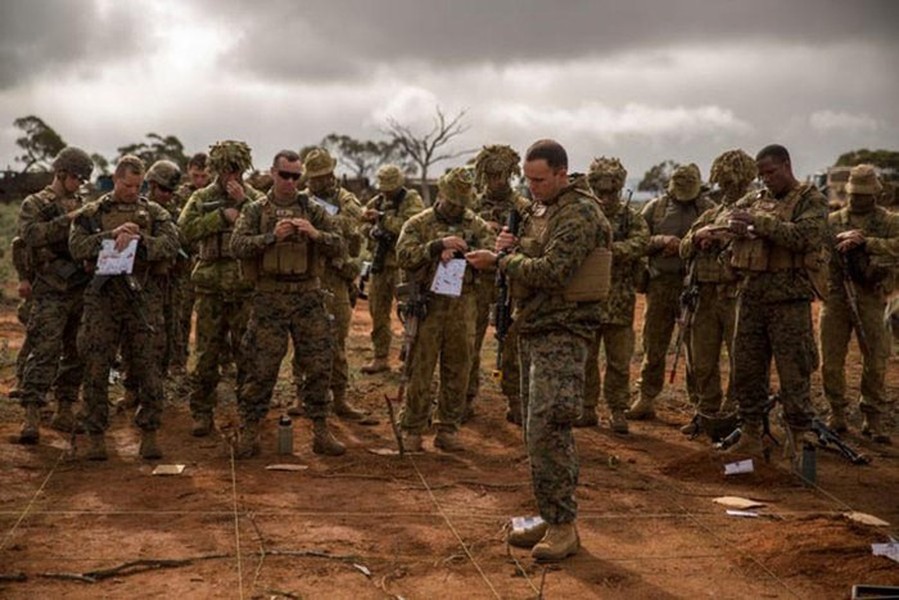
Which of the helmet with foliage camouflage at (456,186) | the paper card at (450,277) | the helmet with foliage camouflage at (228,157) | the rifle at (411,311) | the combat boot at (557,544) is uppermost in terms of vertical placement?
the helmet with foliage camouflage at (228,157)

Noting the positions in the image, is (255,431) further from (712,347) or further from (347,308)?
(712,347)

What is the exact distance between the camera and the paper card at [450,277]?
7637mm

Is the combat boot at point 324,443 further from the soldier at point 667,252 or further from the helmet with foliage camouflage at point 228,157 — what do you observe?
the soldier at point 667,252

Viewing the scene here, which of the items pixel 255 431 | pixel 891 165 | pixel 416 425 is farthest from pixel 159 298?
pixel 891 165

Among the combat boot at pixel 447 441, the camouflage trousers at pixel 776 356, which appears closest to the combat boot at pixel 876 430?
the camouflage trousers at pixel 776 356

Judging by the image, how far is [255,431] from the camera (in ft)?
26.7

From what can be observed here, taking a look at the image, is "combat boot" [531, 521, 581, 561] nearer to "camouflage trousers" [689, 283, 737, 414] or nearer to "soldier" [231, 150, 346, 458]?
"soldier" [231, 150, 346, 458]

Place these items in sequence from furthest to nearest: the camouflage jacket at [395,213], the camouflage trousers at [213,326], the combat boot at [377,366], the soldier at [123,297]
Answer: the combat boot at [377,366], the camouflage jacket at [395,213], the camouflage trousers at [213,326], the soldier at [123,297]

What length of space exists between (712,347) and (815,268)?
5.67 feet

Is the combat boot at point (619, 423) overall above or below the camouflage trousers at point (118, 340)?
below

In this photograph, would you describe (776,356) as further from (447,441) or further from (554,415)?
(554,415)

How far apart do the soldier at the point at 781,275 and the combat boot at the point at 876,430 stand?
1.58m

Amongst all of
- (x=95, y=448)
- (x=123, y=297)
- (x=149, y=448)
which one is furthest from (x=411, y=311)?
(x=95, y=448)

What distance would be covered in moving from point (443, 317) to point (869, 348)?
13.0 ft
